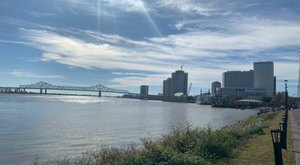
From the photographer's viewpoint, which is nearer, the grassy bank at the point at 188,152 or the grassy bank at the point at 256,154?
the grassy bank at the point at 188,152

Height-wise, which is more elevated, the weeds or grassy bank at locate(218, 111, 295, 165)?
the weeds

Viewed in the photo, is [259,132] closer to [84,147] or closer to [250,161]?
[250,161]

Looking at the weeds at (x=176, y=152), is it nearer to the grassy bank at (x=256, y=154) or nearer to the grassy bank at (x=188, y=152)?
the grassy bank at (x=188, y=152)

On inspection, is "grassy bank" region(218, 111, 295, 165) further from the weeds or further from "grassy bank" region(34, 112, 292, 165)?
the weeds

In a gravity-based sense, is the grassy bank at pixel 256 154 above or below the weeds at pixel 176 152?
below

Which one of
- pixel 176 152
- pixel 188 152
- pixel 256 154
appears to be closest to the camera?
pixel 176 152

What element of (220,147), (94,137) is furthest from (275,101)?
(220,147)

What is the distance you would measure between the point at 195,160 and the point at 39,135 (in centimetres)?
2472

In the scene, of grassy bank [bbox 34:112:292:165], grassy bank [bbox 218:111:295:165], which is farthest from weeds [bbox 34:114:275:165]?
grassy bank [bbox 218:111:295:165]

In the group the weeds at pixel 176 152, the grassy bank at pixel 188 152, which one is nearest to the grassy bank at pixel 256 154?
the grassy bank at pixel 188 152

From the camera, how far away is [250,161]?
12.6 meters

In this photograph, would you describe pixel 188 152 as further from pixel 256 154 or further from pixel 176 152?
pixel 256 154

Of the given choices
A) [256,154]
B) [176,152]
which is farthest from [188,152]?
[256,154]

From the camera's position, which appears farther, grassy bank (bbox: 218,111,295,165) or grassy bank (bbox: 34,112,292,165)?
grassy bank (bbox: 218,111,295,165)
